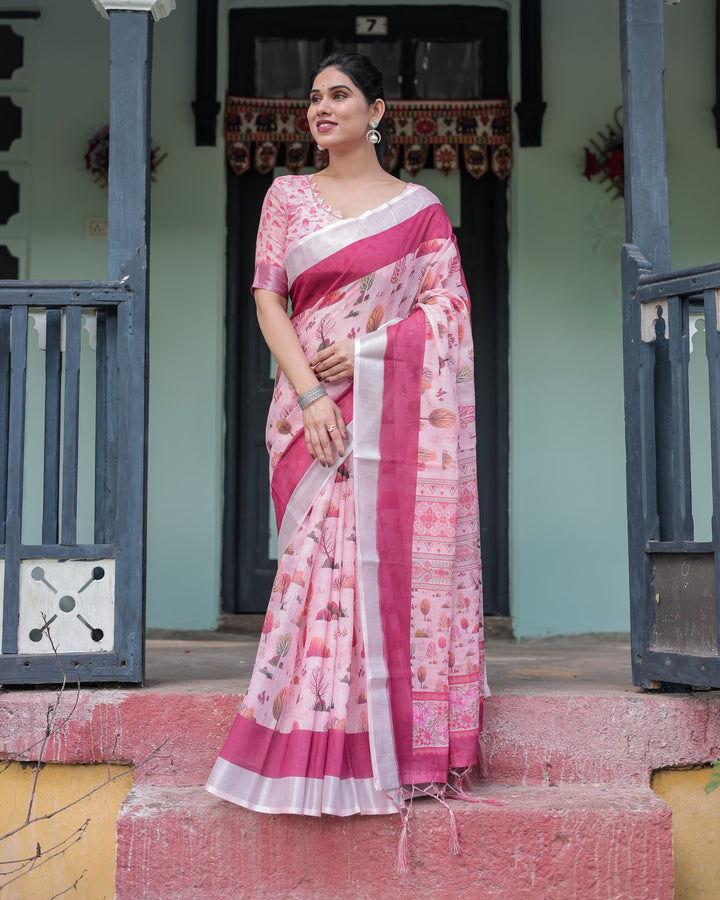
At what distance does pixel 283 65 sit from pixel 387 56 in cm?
52

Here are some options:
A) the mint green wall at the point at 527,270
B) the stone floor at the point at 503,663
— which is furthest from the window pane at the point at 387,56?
the stone floor at the point at 503,663

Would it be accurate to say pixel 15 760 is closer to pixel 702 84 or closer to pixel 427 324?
pixel 427 324

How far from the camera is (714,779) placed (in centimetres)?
277

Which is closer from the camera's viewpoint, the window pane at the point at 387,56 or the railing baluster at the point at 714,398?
the railing baluster at the point at 714,398

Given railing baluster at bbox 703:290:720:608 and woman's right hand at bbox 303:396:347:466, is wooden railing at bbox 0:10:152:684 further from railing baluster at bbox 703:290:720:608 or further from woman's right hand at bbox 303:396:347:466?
railing baluster at bbox 703:290:720:608

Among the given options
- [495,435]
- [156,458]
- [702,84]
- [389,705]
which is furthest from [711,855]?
[702,84]

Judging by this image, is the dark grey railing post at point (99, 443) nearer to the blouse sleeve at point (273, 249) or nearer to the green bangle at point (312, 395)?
the blouse sleeve at point (273, 249)

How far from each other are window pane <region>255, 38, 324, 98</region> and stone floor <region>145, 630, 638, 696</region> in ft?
8.72

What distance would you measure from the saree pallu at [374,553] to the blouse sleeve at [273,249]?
22mm

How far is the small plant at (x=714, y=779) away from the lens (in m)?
2.71

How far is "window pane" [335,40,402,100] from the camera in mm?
5164

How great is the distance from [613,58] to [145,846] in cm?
427

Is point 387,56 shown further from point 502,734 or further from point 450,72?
point 502,734

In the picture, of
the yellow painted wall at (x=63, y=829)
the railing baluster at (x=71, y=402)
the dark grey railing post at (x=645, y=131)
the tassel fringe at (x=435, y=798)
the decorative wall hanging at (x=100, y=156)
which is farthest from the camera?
the decorative wall hanging at (x=100, y=156)
